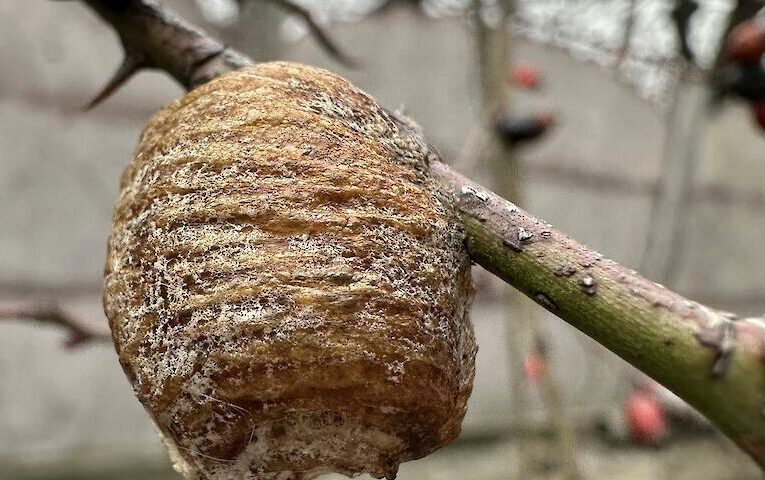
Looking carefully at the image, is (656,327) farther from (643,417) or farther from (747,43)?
(643,417)

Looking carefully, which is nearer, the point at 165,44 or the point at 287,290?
the point at 287,290

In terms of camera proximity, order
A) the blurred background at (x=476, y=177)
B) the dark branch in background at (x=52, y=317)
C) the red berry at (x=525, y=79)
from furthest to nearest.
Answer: the red berry at (x=525, y=79) → the blurred background at (x=476, y=177) → the dark branch in background at (x=52, y=317)

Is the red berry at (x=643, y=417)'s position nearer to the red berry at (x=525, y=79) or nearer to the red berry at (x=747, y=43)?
the red berry at (x=525, y=79)

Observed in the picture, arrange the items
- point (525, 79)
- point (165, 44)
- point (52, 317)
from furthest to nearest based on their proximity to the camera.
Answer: point (525, 79)
point (52, 317)
point (165, 44)

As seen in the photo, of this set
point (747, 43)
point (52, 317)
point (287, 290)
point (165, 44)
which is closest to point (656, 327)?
point (287, 290)

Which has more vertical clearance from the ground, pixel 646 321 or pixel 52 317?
pixel 646 321

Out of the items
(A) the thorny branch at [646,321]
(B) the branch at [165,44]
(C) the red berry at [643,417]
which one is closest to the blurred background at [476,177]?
(C) the red berry at [643,417]
